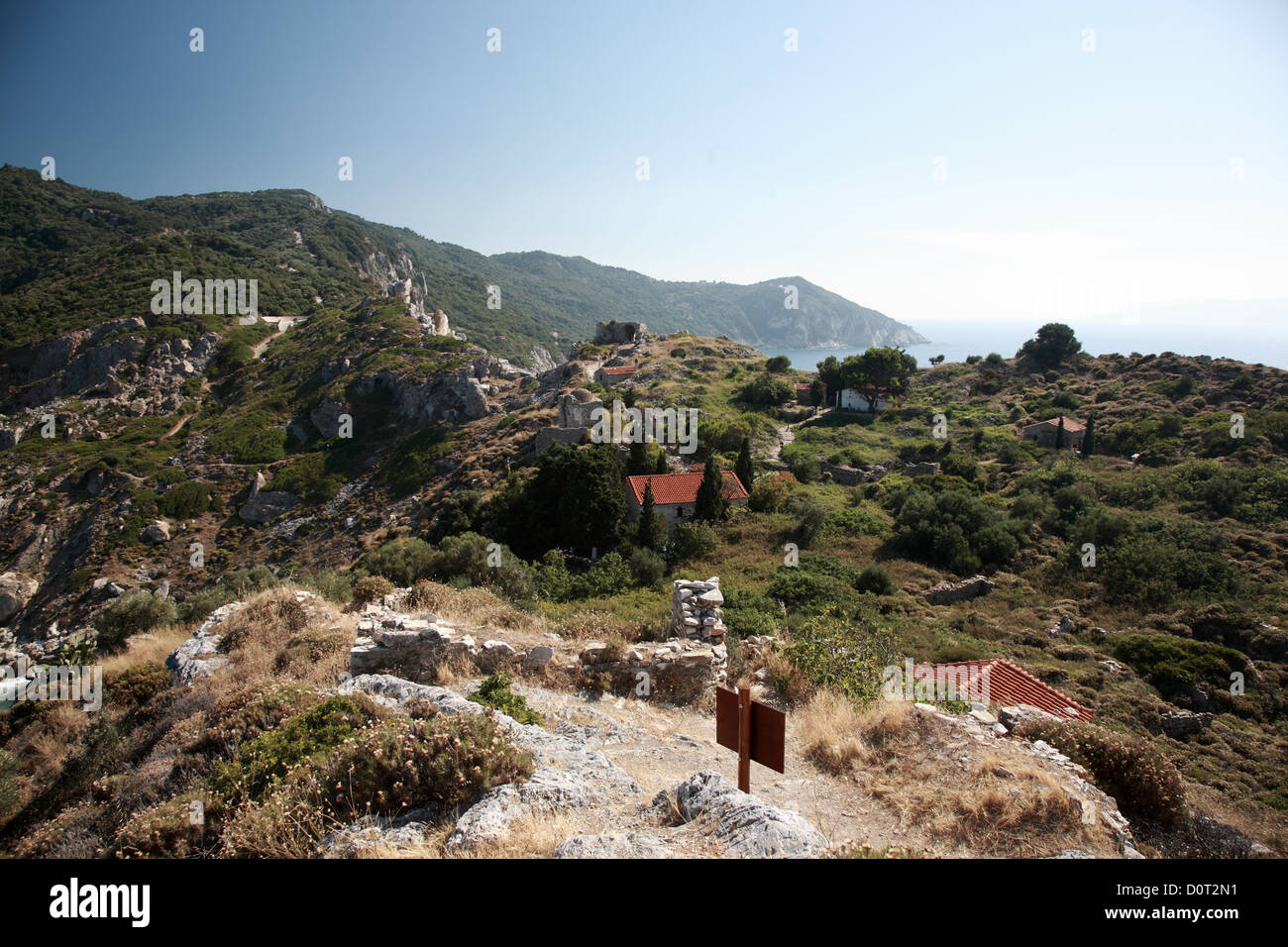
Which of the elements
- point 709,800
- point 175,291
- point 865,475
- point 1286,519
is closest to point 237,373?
point 175,291

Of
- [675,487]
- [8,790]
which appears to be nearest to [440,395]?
[675,487]

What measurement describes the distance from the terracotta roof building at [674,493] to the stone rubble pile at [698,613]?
14642 millimetres

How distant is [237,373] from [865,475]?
5966cm

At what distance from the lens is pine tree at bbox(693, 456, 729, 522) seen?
2716 cm

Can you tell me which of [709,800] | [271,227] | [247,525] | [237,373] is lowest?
[247,525]

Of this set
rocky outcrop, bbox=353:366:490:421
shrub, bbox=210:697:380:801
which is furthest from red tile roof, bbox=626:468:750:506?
rocky outcrop, bbox=353:366:490:421

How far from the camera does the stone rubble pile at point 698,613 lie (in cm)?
1088

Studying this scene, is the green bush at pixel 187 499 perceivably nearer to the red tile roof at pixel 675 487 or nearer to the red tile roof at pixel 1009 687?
the red tile roof at pixel 675 487

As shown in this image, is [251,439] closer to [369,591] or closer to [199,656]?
[369,591]

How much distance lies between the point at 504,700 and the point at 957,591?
2122 centimetres

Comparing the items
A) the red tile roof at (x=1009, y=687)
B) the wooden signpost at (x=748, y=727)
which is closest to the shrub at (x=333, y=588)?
the wooden signpost at (x=748, y=727)
